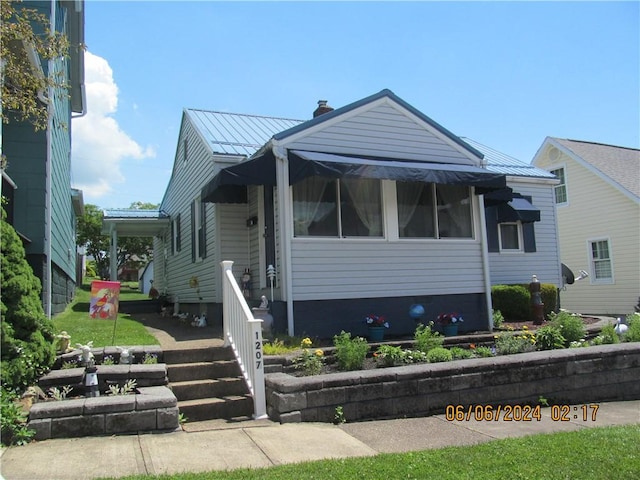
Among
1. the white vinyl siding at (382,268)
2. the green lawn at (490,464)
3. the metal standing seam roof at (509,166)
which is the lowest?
the green lawn at (490,464)

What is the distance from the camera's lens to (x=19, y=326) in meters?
5.38

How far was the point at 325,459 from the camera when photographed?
4.36m

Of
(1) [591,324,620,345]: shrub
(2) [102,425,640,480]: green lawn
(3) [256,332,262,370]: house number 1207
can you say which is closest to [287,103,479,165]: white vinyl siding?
(1) [591,324,620,345]: shrub

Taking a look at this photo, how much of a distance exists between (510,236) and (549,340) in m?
6.23

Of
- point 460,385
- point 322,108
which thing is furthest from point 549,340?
point 322,108

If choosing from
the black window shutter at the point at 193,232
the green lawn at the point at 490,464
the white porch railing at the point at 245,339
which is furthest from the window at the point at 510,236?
the green lawn at the point at 490,464

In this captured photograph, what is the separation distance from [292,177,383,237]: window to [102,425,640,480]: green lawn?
5.02m

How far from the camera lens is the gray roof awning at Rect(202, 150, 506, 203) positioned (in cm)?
838

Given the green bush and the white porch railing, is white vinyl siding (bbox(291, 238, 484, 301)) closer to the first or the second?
the white porch railing

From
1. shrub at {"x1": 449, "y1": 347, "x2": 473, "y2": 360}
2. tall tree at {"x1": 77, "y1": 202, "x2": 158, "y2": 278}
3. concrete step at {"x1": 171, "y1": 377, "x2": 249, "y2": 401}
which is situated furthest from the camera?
tall tree at {"x1": 77, "y1": 202, "x2": 158, "y2": 278}

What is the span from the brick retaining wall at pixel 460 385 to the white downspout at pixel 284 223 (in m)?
2.34

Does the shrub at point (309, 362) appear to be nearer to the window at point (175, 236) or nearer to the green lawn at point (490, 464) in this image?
the green lawn at point (490, 464)

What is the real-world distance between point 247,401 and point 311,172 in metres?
3.79

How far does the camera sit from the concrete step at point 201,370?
6.33m
